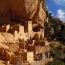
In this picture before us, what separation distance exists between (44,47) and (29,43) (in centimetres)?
169

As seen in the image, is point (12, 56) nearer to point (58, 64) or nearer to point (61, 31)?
point (58, 64)

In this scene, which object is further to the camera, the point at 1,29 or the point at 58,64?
→ the point at 1,29

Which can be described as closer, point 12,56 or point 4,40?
point 12,56

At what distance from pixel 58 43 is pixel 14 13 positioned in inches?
278

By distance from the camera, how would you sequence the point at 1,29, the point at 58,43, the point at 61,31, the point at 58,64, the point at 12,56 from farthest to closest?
the point at 61,31
the point at 58,43
the point at 1,29
the point at 58,64
the point at 12,56

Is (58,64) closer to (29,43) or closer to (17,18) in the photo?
(29,43)

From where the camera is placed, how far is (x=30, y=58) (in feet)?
102

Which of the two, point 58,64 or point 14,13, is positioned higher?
point 14,13

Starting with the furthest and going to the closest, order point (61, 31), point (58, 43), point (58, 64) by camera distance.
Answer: point (61, 31) < point (58, 43) < point (58, 64)

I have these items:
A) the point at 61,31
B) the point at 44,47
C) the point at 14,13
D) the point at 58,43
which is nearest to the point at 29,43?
the point at 44,47

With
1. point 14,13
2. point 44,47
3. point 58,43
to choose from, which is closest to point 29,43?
point 44,47

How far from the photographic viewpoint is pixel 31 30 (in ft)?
125

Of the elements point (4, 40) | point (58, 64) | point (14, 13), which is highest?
point (14, 13)

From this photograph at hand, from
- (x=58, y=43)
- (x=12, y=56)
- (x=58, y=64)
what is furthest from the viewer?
(x=58, y=43)
